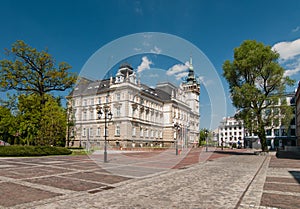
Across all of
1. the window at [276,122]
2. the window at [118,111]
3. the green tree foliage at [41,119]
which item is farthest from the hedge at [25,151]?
the window at [276,122]

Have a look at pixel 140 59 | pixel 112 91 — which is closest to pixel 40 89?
pixel 112 91

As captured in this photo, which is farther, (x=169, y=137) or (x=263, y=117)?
(x=169, y=137)

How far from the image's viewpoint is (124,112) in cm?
4947

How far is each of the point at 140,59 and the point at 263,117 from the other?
25166mm

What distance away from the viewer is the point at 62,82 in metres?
36.5

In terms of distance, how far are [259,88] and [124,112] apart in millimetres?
27216

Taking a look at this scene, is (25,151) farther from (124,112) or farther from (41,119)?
(124,112)

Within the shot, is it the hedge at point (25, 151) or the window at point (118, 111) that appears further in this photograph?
the window at point (118, 111)

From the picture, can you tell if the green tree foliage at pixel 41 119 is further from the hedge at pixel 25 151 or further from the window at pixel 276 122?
the window at pixel 276 122

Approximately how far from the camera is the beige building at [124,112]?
163 ft

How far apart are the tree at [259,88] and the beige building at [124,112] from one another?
49.7ft

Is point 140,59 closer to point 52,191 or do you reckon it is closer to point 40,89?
point 52,191

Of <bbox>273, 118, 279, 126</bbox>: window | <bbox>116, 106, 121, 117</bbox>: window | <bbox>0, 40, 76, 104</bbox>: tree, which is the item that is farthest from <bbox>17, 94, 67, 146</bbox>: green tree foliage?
<bbox>273, 118, 279, 126</bbox>: window

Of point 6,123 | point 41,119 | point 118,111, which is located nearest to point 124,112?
point 118,111
